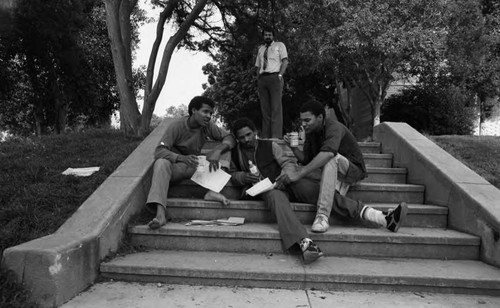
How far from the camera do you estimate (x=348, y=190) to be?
187 inches

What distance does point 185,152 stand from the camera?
4.83 m

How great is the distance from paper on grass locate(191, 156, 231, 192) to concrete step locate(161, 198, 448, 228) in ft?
0.64

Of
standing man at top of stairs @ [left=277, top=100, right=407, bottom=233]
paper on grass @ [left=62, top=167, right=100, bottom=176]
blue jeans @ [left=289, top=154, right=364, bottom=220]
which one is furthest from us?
paper on grass @ [left=62, top=167, right=100, bottom=176]

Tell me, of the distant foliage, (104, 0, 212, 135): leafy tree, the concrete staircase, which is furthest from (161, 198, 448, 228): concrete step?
the distant foliage

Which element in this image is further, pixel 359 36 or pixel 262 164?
pixel 359 36

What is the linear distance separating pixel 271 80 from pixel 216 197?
3096mm

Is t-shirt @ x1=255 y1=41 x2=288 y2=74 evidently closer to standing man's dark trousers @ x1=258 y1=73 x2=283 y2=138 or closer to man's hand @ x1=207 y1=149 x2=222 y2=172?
standing man's dark trousers @ x1=258 y1=73 x2=283 y2=138

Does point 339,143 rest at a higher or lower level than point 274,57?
lower

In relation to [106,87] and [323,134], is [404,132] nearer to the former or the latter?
[323,134]

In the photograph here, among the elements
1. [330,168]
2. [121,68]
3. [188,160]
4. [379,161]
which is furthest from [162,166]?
[121,68]

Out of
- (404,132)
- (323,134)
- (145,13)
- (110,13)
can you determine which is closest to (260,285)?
(323,134)

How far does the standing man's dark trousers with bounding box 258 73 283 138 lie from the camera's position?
6.80 m

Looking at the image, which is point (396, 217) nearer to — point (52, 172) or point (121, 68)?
point (52, 172)

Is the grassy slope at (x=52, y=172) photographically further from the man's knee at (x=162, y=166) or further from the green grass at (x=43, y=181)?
the man's knee at (x=162, y=166)
